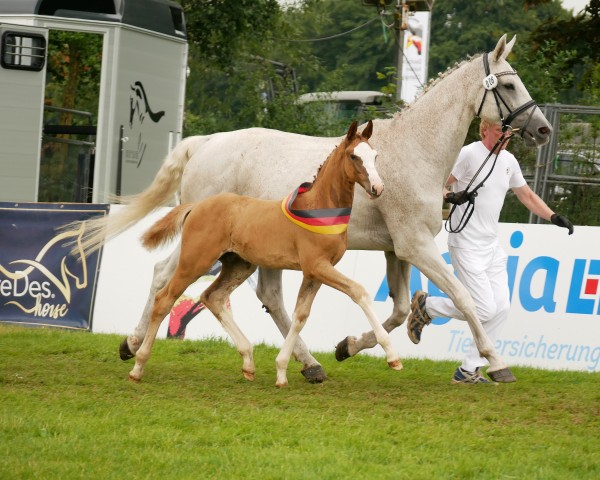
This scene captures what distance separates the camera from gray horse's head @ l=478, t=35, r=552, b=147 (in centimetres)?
816

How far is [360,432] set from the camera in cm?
643

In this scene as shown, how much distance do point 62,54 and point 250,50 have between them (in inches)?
283

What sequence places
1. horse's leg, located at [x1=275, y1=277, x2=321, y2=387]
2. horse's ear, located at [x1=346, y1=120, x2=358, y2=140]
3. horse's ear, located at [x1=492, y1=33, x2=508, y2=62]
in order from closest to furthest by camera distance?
horse's ear, located at [x1=346, y1=120, x2=358, y2=140]
horse's leg, located at [x1=275, y1=277, x2=321, y2=387]
horse's ear, located at [x1=492, y1=33, x2=508, y2=62]

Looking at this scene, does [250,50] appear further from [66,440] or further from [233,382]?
[66,440]

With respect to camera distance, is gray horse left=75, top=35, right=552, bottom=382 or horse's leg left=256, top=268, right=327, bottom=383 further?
horse's leg left=256, top=268, right=327, bottom=383

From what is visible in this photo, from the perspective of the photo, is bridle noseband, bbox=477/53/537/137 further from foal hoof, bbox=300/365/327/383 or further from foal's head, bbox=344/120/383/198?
foal hoof, bbox=300/365/327/383

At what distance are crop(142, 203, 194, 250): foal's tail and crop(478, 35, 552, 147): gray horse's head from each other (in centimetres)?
231

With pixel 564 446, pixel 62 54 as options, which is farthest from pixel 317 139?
pixel 62 54

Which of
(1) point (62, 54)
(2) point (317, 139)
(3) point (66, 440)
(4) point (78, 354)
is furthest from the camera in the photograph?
(1) point (62, 54)

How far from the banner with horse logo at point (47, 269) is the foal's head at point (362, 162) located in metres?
4.94

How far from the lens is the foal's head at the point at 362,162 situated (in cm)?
726

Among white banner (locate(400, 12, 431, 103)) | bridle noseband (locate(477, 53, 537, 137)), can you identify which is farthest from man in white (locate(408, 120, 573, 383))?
white banner (locate(400, 12, 431, 103))

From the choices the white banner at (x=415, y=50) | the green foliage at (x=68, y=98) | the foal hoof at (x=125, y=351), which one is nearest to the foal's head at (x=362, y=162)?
the foal hoof at (x=125, y=351)

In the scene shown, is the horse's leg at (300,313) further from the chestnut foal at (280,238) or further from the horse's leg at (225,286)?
the horse's leg at (225,286)
